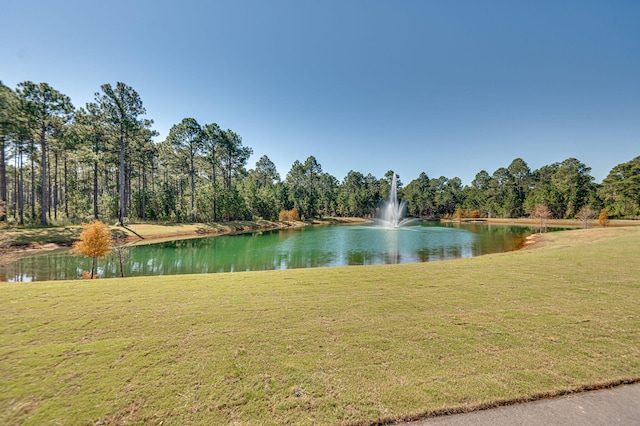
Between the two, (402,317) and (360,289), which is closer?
(402,317)

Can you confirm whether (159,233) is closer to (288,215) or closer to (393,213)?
(288,215)

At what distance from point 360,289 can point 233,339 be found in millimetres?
4406

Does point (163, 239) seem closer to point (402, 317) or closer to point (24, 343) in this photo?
point (24, 343)

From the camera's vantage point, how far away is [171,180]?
7256 cm

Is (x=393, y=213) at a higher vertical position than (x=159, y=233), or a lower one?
higher

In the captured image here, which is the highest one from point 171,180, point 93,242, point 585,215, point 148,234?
point 171,180

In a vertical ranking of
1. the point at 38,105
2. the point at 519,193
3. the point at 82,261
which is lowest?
the point at 82,261

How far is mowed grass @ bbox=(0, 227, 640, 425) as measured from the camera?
11.3ft

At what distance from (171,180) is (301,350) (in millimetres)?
80500

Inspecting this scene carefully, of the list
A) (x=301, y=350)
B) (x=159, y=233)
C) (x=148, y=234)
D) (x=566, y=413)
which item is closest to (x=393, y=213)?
(x=159, y=233)

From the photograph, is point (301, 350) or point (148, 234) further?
point (148, 234)

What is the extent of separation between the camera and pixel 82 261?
2058cm

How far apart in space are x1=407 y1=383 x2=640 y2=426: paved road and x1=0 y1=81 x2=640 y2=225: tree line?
135ft

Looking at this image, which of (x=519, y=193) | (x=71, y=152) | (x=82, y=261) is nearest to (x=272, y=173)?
(x=71, y=152)
